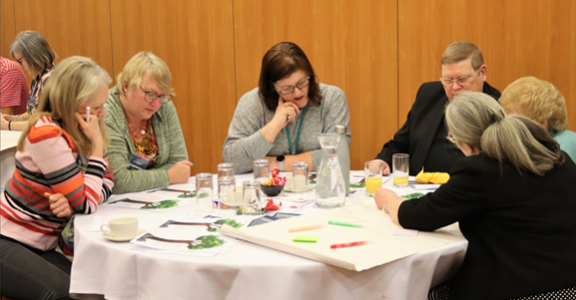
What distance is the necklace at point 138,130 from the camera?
2607mm

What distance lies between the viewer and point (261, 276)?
1356mm

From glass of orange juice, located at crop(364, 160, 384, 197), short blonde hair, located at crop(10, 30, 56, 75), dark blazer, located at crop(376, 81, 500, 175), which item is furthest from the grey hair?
short blonde hair, located at crop(10, 30, 56, 75)

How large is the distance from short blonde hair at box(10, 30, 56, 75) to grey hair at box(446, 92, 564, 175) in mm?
3597

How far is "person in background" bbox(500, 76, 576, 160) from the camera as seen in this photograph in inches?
93.9

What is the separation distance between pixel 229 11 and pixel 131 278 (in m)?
3.27

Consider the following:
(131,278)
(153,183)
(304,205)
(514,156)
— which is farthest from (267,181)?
(514,156)

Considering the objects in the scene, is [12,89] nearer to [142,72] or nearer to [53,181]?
[142,72]

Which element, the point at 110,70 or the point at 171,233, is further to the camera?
the point at 110,70

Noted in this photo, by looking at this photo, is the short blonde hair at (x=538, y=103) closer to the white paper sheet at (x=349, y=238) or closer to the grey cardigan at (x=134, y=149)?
the white paper sheet at (x=349, y=238)

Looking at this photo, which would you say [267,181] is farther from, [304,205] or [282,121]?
[282,121]

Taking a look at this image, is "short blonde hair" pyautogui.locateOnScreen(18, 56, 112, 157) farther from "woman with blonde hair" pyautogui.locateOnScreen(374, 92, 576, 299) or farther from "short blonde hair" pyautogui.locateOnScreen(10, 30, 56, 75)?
"short blonde hair" pyautogui.locateOnScreen(10, 30, 56, 75)

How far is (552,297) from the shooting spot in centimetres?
146

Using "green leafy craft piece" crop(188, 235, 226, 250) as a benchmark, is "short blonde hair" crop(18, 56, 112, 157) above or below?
above

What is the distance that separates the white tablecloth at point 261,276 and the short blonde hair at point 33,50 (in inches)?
124
